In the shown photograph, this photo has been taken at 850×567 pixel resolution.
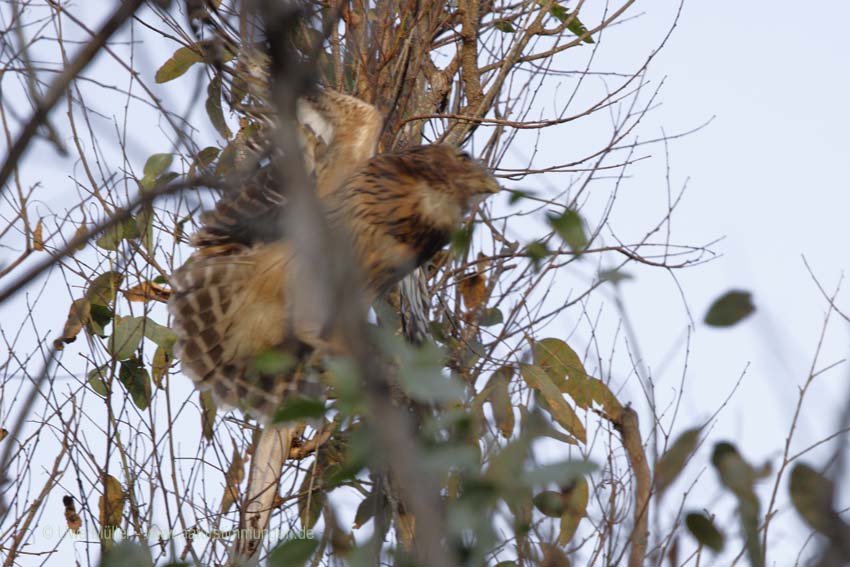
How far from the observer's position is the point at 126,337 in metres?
3.05

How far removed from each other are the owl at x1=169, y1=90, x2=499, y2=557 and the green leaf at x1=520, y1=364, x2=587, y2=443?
456 millimetres

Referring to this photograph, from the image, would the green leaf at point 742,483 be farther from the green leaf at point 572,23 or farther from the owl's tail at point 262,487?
the green leaf at point 572,23

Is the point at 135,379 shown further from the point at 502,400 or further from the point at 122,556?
the point at 122,556

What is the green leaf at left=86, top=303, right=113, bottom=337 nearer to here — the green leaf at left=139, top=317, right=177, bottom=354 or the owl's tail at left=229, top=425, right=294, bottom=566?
the green leaf at left=139, top=317, right=177, bottom=354

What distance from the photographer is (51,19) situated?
3.07 metres

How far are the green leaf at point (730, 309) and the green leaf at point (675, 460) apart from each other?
126 mm

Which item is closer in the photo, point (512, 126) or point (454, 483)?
point (454, 483)

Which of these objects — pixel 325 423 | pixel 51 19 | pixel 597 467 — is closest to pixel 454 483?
pixel 597 467

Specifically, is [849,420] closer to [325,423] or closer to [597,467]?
[597,467]

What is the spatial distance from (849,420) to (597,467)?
30 cm

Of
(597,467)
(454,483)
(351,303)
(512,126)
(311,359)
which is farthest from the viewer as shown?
(512,126)

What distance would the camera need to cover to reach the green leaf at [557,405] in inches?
110

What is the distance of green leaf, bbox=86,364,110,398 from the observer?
9.84 feet

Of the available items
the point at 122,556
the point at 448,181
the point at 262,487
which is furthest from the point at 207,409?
the point at 122,556
